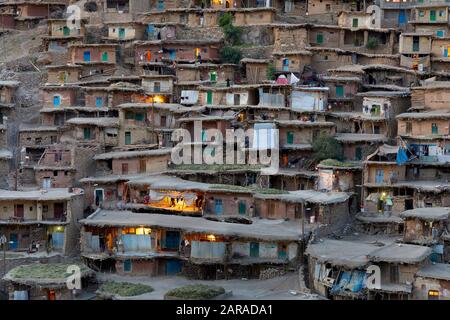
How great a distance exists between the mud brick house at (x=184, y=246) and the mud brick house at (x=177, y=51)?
17.4 meters

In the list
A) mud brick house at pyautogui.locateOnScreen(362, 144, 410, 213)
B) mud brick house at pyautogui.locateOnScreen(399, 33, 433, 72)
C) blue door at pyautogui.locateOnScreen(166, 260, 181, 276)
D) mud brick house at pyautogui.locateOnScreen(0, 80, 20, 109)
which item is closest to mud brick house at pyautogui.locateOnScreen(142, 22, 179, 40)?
mud brick house at pyautogui.locateOnScreen(0, 80, 20, 109)

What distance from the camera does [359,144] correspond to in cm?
5556

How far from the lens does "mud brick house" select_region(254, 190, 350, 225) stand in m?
49.1

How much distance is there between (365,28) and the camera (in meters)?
65.0

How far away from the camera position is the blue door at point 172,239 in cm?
4844

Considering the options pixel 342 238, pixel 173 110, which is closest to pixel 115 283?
pixel 342 238

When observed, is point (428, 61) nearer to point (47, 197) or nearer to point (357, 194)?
point (357, 194)

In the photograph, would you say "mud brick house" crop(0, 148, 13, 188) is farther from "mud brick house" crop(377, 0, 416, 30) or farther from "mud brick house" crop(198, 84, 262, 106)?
"mud brick house" crop(377, 0, 416, 30)

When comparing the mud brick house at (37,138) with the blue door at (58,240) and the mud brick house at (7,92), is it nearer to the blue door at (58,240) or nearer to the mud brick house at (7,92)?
the mud brick house at (7,92)

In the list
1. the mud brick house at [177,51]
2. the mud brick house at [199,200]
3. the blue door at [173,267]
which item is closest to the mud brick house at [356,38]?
the mud brick house at [177,51]

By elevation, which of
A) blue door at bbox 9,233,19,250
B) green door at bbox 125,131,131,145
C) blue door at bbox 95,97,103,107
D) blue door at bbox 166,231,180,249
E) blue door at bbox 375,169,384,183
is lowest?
blue door at bbox 9,233,19,250

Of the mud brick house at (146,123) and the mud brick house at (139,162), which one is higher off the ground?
the mud brick house at (146,123)

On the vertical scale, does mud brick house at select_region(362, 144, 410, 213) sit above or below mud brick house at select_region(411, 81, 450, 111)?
below

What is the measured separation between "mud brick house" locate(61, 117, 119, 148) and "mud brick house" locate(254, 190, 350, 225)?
36.1ft
